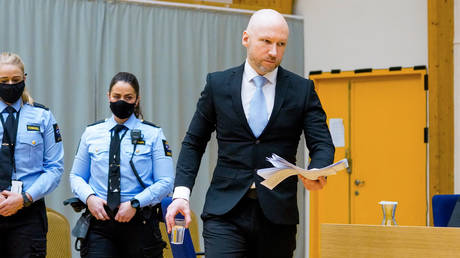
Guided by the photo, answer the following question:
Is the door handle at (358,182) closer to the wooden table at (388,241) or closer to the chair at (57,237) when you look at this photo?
the chair at (57,237)

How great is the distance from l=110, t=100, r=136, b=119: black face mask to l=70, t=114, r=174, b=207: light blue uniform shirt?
0.22 feet

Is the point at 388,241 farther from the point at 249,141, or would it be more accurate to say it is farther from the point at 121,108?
the point at 121,108

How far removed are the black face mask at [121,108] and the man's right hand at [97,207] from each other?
535 millimetres

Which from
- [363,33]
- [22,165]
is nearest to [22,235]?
[22,165]

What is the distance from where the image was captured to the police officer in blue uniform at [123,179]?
3732mm

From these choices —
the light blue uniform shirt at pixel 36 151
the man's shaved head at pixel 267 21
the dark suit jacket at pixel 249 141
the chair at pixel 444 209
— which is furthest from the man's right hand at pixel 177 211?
the chair at pixel 444 209

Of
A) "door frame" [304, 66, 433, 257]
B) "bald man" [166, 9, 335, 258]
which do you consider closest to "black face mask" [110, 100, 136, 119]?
"bald man" [166, 9, 335, 258]

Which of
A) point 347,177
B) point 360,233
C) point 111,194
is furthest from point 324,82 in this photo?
point 360,233

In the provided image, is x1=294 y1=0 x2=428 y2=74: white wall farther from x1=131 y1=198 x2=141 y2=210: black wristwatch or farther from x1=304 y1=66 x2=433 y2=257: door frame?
x1=131 y1=198 x2=141 y2=210: black wristwatch

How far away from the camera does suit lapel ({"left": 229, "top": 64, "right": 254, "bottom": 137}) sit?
2537mm

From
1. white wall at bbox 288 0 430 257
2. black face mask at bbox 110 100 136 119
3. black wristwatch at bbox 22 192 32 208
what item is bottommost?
black wristwatch at bbox 22 192 32 208

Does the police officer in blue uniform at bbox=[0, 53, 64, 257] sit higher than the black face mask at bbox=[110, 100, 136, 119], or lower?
lower

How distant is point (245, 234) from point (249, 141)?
13.9 inches

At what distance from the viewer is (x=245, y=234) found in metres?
2.48
